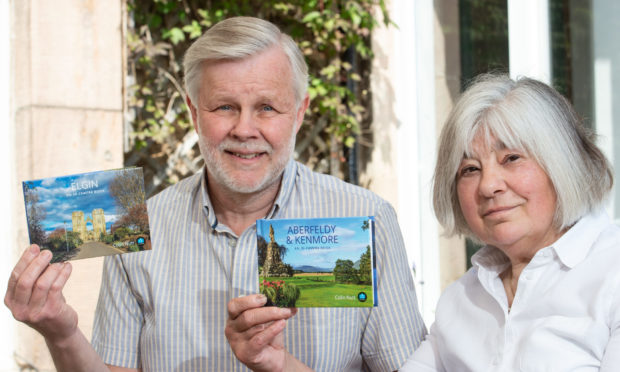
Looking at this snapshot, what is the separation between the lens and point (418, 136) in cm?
407

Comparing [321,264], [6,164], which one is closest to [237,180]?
[321,264]

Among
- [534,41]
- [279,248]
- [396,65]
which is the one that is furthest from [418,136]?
[279,248]

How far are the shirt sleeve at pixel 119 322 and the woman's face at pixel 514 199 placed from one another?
105 cm

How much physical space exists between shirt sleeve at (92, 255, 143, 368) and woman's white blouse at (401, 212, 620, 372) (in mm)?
809

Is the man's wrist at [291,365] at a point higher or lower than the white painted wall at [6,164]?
lower

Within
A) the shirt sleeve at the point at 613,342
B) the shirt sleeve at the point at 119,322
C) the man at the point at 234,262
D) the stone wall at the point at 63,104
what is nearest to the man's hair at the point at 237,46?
the man at the point at 234,262

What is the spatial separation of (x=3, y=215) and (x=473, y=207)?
250cm

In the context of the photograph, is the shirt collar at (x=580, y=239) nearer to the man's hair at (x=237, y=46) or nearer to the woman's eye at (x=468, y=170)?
the woman's eye at (x=468, y=170)

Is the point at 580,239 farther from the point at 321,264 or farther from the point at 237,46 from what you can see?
the point at 237,46

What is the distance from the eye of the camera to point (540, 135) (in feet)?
4.60

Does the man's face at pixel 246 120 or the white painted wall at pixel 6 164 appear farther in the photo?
the white painted wall at pixel 6 164

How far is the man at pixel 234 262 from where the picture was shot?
1.76 m

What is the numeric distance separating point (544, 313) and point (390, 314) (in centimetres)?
50

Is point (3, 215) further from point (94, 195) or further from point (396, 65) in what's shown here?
point (396, 65)
